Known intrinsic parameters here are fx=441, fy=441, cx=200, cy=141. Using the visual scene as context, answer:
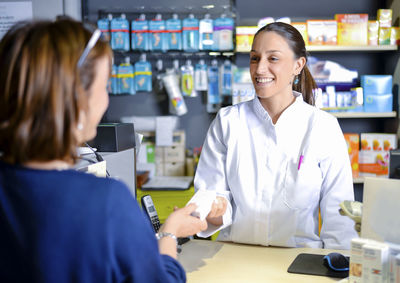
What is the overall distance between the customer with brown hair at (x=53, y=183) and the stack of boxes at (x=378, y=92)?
9.94 feet

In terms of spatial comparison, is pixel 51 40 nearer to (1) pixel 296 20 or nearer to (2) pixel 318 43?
(2) pixel 318 43

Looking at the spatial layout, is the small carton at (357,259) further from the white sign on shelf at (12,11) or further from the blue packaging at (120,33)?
the white sign on shelf at (12,11)

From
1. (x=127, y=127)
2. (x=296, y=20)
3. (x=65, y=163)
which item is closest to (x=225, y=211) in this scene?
(x=127, y=127)

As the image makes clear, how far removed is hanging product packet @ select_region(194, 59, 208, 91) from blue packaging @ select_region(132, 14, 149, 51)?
456 millimetres

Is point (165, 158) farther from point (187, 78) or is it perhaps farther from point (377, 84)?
point (377, 84)

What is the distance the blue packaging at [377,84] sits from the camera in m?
3.42

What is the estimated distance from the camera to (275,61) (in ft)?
6.67

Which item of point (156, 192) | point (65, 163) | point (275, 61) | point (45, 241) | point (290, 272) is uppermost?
point (275, 61)

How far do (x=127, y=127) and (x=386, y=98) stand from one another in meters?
2.32

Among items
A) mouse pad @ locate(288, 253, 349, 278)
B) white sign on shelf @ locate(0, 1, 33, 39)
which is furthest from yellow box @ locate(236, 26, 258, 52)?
mouse pad @ locate(288, 253, 349, 278)

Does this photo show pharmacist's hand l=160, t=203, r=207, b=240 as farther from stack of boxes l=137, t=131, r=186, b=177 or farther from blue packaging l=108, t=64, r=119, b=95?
blue packaging l=108, t=64, r=119, b=95

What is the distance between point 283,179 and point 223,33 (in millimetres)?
1916

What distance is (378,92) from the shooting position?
3436mm

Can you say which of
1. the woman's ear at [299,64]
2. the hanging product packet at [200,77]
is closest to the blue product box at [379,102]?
the hanging product packet at [200,77]
